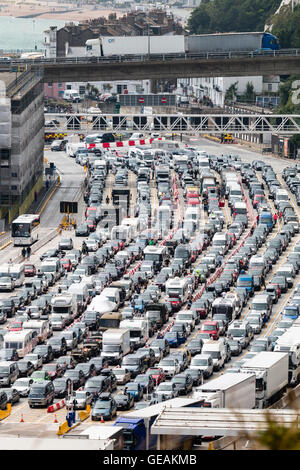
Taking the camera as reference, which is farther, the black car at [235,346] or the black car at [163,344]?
the black car at [235,346]

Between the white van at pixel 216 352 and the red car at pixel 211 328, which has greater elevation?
the white van at pixel 216 352

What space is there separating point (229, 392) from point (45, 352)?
15.2 metres

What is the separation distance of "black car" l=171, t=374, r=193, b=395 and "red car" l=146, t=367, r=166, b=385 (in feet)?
3.92

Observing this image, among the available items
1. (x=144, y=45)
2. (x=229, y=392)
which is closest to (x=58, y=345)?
(x=229, y=392)

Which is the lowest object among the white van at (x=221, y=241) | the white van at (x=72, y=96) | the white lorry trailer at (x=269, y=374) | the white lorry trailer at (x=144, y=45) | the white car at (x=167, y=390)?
the white van at (x=72, y=96)

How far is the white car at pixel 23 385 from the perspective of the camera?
172 ft

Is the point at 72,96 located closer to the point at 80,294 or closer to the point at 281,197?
the point at 281,197

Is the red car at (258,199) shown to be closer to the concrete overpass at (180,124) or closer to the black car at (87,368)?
the concrete overpass at (180,124)

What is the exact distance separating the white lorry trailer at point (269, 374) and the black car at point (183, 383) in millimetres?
3117

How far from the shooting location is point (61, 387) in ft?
172

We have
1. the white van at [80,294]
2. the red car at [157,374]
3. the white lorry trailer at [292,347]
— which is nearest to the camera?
the white lorry trailer at [292,347]

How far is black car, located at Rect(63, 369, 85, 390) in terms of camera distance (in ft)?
175

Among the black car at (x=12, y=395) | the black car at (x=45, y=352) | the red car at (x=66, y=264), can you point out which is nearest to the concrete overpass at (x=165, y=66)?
the red car at (x=66, y=264)

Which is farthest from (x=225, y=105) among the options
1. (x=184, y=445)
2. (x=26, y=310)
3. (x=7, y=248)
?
(x=184, y=445)
